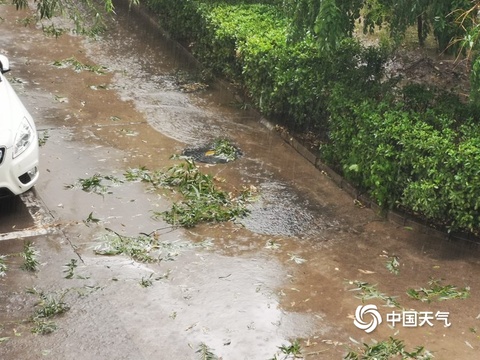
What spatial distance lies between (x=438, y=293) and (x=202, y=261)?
87.5 inches

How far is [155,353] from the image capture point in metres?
6.15

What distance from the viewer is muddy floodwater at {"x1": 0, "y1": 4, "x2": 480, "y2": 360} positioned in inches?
251

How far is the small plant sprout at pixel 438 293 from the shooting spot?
7.02 metres

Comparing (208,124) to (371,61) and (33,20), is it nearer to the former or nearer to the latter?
(371,61)

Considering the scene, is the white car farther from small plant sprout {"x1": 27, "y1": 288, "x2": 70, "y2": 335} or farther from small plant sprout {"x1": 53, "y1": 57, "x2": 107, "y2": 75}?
small plant sprout {"x1": 53, "y1": 57, "x2": 107, "y2": 75}

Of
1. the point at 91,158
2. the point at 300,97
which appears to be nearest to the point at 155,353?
the point at 91,158

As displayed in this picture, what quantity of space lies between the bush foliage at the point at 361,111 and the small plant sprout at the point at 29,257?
142 inches

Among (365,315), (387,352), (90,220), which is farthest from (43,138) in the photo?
(387,352)

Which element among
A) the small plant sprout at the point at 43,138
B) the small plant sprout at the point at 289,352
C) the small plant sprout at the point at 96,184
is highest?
the small plant sprout at the point at 289,352

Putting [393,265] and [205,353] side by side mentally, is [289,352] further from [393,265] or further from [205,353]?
[393,265]

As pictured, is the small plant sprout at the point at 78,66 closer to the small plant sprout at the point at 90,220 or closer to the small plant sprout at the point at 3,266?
the small plant sprout at the point at 90,220

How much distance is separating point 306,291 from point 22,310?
2488mm

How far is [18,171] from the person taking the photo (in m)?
8.10

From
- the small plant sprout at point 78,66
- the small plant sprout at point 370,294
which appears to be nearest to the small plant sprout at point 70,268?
the small plant sprout at point 370,294
